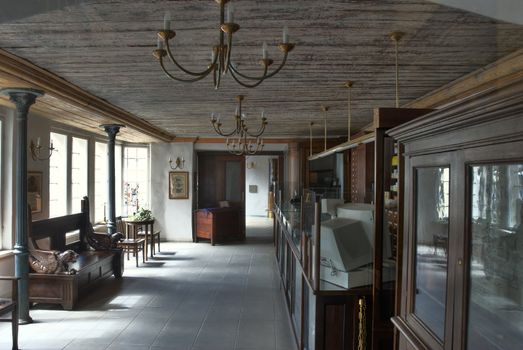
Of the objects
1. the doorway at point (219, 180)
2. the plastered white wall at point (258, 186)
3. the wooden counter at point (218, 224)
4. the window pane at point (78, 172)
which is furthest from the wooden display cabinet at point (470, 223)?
the plastered white wall at point (258, 186)

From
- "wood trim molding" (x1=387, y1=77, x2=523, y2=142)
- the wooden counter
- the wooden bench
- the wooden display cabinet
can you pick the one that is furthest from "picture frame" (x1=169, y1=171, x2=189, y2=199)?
"wood trim molding" (x1=387, y1=77, x2=523, y2=142)

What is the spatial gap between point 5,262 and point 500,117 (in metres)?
5.98

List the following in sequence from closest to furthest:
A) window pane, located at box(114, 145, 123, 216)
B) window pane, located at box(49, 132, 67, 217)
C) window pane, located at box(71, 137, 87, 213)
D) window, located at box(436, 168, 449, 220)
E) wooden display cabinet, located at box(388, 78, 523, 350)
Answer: wooden display cabinet, located at box(388, 78, 523, 350) < window, located at box(436, 168, 449, 220) < window pane, located at box(49, 132, 67, 217) < window pane, located at box(71, 137, 87, 213) < window pane, located at box(114, 145, 123, 216)

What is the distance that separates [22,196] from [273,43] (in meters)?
3.26

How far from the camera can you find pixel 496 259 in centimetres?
106

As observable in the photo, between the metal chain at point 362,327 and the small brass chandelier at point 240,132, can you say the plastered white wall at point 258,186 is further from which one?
the metal chain at point 362,327

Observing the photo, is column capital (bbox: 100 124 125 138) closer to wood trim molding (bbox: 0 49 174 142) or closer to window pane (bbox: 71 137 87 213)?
wood trim molding (bbox: 0 49 174 142)

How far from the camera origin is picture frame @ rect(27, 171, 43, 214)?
5.79m

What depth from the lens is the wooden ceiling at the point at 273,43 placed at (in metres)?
2.32

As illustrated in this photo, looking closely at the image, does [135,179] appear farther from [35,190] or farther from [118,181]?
[35,190]

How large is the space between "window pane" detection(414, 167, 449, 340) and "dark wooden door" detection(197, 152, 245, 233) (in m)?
9.08

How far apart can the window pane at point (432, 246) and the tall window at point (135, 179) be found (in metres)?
9.05

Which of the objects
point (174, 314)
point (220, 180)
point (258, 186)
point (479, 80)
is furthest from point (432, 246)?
point (258, 186)

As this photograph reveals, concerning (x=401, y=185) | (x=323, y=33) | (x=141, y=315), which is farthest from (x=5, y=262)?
(x=401, y=185)
